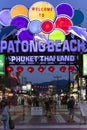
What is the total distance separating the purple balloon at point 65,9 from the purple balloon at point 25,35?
279 cm

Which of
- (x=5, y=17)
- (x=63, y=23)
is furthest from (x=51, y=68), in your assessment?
(x=5, y=17)

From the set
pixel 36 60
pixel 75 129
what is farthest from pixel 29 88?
pixel 75 129

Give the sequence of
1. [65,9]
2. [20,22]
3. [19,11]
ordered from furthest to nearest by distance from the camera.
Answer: [20,22] < [19,11] < [65,9]

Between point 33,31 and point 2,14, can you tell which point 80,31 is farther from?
point 2,14

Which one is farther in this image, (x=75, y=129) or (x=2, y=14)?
(x=2, y=14)

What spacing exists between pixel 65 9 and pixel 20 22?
3725 millimetres

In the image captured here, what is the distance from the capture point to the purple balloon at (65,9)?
40.9 meters

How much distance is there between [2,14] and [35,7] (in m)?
3.29

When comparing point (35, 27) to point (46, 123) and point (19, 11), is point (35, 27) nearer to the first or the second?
point (19, 11)

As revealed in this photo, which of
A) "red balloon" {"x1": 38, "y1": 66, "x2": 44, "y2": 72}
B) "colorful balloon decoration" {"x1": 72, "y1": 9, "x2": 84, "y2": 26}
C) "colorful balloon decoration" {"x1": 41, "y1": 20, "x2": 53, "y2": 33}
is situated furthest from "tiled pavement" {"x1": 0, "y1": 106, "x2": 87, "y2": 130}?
"colorful balloon decoration" {"x1": 72, "y1": 9, "x2": 84, "y2": 26}

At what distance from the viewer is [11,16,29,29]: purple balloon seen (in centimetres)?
4123

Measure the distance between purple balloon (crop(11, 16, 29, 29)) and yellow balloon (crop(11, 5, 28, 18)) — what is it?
302 mm

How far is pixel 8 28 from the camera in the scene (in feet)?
132

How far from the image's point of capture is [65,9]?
41.2 meters
